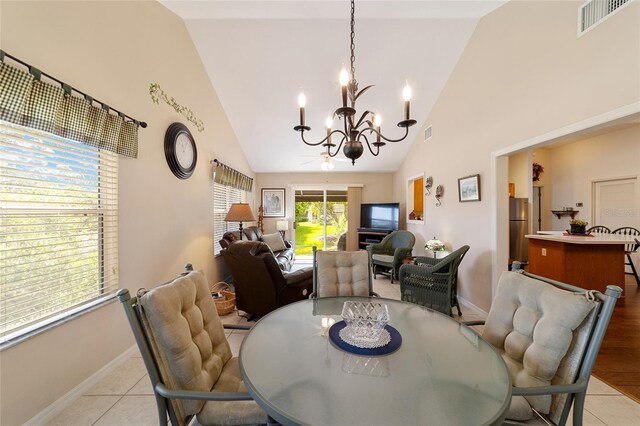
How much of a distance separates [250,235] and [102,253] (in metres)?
2.72

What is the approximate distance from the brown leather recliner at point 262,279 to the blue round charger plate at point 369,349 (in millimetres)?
1319

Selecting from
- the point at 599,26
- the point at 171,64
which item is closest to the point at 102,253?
the point at 171,64

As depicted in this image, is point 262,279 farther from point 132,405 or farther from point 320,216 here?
point 320,216

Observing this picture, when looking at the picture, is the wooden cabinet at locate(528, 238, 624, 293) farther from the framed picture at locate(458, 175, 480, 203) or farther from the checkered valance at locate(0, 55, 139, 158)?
the checkered valance at locate(0, 55, 139, 158)

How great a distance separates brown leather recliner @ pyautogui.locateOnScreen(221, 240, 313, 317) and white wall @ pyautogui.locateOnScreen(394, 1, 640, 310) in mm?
2297

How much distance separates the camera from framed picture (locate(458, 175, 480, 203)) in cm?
303

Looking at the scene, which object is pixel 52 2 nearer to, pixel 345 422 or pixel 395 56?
pixel 345 422

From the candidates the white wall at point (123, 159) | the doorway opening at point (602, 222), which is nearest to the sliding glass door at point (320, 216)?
the white wall at point (123, 159)

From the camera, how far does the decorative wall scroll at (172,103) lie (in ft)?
7.91

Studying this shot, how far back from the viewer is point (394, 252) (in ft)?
14.7

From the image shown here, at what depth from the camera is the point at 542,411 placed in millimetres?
1042

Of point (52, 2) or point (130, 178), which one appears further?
point (130, 178)

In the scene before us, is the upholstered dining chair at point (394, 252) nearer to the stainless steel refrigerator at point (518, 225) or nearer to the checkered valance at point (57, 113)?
the stainless steel refrigerator at point (518, 225)

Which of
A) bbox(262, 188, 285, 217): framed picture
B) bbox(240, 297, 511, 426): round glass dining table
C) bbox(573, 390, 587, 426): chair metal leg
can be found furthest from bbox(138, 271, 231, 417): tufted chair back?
bbox(262, 188, 285, 217): framed picture
